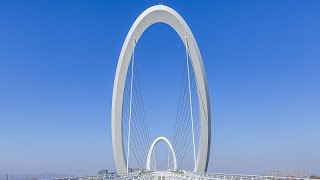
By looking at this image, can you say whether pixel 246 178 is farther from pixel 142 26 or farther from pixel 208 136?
pixel 142 26

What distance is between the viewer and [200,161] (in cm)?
3134

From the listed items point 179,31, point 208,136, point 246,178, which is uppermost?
point 179,31

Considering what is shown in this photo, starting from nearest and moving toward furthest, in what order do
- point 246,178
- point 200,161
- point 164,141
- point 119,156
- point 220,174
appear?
point 246,178, point 220,174, point 200,161, point 119,156, point 164,141

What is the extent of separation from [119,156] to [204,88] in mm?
9606

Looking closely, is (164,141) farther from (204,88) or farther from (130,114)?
(204,88)

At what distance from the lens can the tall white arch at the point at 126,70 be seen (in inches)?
1243

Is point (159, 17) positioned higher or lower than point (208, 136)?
higher

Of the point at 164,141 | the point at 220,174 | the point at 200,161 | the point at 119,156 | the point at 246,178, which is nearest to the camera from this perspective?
the point at 246,178

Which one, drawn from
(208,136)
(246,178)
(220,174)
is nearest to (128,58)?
(208,136)

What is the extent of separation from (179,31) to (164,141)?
2522 centimetres

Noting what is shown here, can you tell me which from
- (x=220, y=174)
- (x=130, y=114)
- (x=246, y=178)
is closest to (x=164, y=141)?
(x=130, y=114)

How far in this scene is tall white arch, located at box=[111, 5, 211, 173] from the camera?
104 ft

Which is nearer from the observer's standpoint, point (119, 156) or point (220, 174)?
point (220, 174)

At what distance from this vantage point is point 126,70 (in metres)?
35.3
